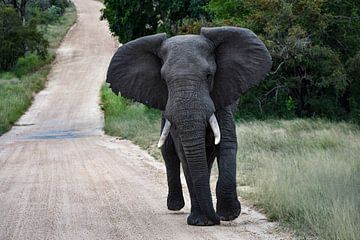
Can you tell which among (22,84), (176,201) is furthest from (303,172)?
(22,84)

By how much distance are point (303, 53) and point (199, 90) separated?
46.0 ft

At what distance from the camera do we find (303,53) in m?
21.3

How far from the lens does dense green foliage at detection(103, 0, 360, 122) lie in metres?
21.2

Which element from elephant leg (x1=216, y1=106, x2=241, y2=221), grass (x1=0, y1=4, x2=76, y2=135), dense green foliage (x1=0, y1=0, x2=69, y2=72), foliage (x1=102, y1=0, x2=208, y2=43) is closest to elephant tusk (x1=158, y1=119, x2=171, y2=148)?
elephant leg (x1=216, y1=106, x2=241, y2=221)

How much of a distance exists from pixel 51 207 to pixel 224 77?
366 centimetres

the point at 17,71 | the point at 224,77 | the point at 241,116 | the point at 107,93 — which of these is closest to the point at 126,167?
the point at 224,77

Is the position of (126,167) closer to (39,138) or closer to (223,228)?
(223,228)

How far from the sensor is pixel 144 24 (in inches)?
1239

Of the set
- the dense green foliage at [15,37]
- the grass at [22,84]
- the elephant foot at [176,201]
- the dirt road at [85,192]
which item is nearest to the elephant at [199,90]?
the elephant foot at [176,201]

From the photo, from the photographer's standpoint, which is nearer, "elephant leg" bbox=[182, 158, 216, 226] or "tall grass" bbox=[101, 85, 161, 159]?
"elephant leg" bbox=[182, 158, 216, 226]

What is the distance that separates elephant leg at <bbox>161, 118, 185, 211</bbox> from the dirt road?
0.16 metres

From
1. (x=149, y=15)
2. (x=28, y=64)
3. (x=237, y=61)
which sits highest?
(x=237, y=61)

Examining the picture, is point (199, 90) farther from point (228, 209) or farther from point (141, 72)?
point (228, 209)

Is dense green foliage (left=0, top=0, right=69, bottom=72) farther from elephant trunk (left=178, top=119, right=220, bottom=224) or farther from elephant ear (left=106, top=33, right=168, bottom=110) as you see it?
elephant trunk (left=178, top=119, right=220, bottom=224)
